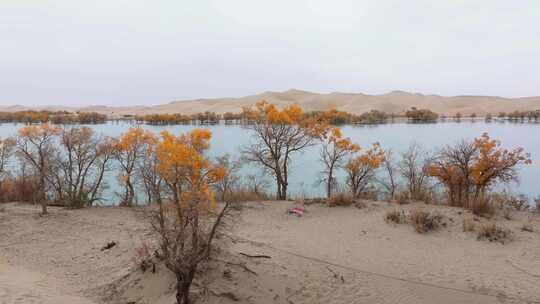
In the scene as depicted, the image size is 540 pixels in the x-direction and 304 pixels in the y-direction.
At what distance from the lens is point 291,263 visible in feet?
31.6

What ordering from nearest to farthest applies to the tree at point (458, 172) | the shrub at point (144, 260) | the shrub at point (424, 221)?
the shrub at point (144, 260) → the shrub at point (424, 221) → the tree at point (458, 172)

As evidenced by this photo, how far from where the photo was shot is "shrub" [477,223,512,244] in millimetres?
11930

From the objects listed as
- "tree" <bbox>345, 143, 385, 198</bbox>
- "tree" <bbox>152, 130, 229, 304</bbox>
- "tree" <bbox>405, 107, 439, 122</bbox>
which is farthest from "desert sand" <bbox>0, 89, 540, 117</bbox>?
"tree" <bbox>152, 130, 229, 304</bbox>

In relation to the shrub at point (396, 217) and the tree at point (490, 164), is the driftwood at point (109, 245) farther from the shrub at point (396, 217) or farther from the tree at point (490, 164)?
the tree at point (490, 164)

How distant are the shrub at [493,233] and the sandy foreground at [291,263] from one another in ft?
0.74

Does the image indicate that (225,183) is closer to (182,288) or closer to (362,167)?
(362,167)

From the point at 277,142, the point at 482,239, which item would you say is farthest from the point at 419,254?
the point at 277,142

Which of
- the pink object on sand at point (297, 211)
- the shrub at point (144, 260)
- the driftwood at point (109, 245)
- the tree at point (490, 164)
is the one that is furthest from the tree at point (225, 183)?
the tree at point (490, 164)

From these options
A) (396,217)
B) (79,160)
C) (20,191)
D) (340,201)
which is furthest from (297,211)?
(20,191)

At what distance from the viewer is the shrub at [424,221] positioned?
12872 millimetres

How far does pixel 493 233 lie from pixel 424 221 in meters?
2.27

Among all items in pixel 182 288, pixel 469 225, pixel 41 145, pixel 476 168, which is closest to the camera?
pixel 182 288

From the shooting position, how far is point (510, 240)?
1188cm

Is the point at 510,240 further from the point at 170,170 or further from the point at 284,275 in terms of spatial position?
the point at 170,170
